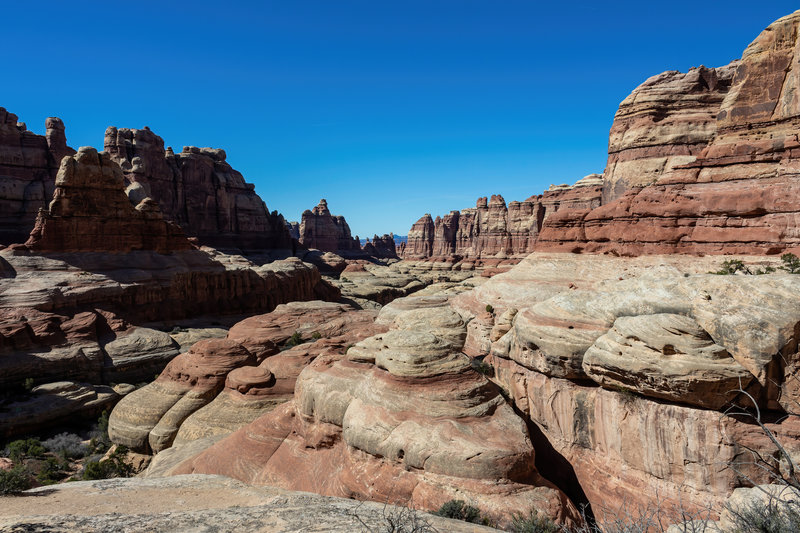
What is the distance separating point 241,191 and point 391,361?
84.6 metres

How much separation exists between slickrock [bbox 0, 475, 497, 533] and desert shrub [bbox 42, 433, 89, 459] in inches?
574

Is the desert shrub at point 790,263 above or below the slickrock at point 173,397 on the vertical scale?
above

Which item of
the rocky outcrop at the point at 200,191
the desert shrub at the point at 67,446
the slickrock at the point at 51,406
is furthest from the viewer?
the rocky outcrop at the point at 200,191

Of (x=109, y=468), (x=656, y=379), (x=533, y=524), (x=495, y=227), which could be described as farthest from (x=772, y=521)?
(x=495, y=227)

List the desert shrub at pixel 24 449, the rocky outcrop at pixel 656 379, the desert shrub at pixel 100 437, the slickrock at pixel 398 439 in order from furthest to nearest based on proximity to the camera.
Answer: the desert shrub at pixel 100 437 < the desert shrub at pixel 24 449 < the rocky outcrop at pixel 656 379 < the slickrock at pixel 398 439

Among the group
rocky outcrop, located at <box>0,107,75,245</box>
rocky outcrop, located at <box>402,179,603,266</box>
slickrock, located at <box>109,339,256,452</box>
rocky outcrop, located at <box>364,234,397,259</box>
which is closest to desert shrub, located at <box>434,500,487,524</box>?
slickrock, located at <box>109,339,256,452</box>

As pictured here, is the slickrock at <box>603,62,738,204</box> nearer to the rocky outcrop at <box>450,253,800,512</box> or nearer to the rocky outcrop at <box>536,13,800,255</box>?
the rocky outcrop at <box>536,13,800,255</box>

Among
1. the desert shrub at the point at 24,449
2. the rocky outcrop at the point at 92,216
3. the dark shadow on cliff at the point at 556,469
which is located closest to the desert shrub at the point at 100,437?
the desert shrub at the point at 24,449

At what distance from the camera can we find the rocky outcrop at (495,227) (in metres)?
75.0

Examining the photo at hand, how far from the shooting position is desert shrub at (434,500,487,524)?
9711 mm

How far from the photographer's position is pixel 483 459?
34.7 feet

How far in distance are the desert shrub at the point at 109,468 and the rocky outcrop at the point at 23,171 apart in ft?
169

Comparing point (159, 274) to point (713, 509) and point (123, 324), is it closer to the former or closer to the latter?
point (123, 324)

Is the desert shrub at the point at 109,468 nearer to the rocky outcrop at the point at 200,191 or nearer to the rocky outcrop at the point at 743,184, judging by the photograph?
the rocky outcrop at the point at 743,184
